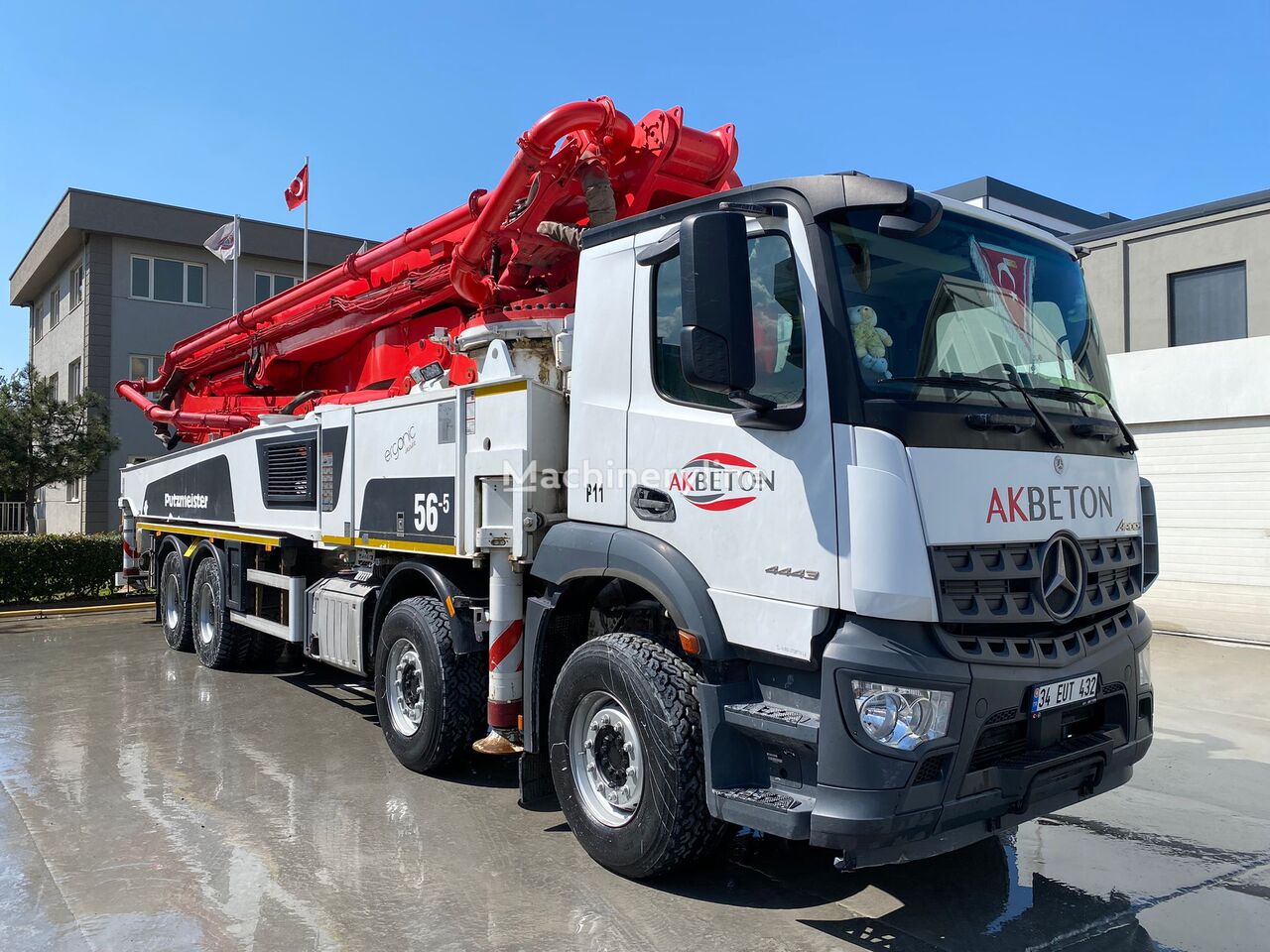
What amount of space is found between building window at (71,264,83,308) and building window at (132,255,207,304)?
1.81 m

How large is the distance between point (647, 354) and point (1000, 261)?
5.20 ft

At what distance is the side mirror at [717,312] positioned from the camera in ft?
12.1

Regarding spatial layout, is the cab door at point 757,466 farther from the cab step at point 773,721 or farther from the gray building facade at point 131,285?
the gray building facade at point 131,285

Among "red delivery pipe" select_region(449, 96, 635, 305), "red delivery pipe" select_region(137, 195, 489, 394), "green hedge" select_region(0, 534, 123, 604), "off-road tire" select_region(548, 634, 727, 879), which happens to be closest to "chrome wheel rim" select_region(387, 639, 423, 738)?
"off-road tire" select_region(548, 634, 727, 879)

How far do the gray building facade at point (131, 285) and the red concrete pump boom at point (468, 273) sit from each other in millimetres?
16900

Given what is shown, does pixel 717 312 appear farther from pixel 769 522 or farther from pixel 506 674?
pixel 506 674

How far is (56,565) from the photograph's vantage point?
15000 millimetres

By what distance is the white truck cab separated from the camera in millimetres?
3498

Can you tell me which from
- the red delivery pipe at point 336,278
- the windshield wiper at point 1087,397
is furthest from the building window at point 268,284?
the windshield wiper at point 1087,397

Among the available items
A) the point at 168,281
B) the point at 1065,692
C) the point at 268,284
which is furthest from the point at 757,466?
the point at 268,284

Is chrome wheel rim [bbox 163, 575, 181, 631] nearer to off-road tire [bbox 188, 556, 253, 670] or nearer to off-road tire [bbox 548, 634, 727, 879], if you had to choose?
off-road tire [bbox 188, 556, 253, 670]

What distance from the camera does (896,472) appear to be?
350 cm

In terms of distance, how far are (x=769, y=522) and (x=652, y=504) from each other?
698 mm

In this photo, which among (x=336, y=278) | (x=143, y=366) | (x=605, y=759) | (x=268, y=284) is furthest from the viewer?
(x=268, y=284)
